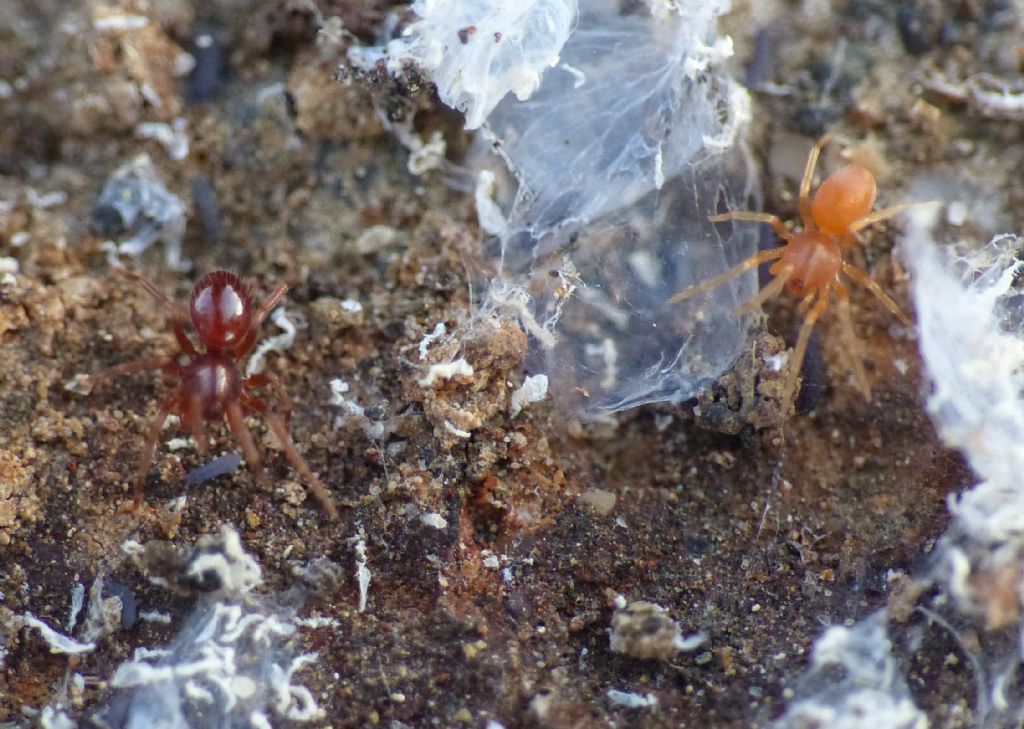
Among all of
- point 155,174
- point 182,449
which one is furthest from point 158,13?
point 182,449

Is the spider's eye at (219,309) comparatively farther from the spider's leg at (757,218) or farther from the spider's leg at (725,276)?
the spider's leg at (757,218)

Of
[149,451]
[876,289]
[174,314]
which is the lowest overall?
[149,451]

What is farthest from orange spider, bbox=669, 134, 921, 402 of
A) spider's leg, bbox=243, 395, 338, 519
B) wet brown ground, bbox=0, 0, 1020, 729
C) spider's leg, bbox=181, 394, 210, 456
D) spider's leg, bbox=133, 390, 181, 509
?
spider's leg, bbox=133, 390, 181, 509

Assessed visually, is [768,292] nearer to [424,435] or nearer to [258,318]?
[424,435]

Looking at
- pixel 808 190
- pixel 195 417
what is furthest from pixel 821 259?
pixel 195 417

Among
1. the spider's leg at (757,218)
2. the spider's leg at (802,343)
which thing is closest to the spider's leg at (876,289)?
the spider's leg at (802,343)

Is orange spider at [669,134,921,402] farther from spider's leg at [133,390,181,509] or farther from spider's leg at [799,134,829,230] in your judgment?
spider's leg at [133,390,181,509]

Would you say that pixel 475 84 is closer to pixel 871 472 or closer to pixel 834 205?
pixel 834 205
